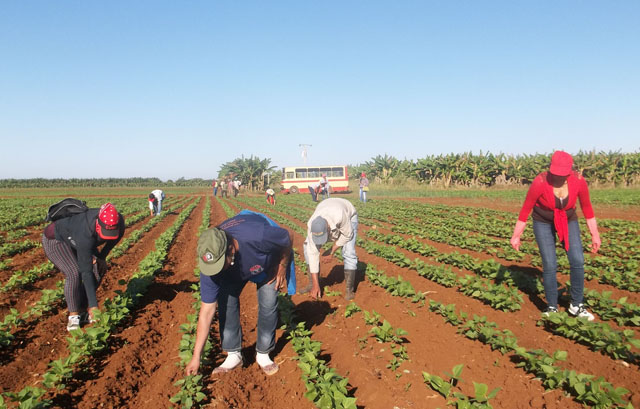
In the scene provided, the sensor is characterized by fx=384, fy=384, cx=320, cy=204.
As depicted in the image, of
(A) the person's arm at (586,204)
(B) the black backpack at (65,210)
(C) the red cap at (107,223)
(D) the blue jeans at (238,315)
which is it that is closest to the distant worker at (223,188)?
(B) the black backpack at (65,210)

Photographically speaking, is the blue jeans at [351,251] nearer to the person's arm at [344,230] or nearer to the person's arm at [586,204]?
the person's arm at [344,230]

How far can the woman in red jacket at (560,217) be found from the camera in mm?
4059

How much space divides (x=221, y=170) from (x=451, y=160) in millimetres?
29836

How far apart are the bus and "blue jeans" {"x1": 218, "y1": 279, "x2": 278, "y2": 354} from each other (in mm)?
32235

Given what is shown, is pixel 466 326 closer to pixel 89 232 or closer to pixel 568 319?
pixel 568 319

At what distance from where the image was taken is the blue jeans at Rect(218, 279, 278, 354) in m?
3.44

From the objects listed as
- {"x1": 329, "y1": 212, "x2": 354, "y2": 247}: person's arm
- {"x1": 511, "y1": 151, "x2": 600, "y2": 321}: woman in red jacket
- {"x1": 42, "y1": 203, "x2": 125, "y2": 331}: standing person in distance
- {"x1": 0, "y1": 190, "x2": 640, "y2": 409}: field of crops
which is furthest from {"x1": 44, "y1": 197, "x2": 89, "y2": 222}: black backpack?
{"x1": 511, "y1": 151, "x2": 600, "y2": 321}: woman in red jacket

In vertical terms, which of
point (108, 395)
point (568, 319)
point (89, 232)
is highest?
point (89, 232)

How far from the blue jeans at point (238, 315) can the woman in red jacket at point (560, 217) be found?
2.78m

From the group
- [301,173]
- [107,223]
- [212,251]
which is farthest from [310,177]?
[212,251]

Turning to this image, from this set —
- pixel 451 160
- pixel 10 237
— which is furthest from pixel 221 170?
pixel 10 237

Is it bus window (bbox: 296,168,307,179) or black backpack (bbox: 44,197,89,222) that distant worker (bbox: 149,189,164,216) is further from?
bus window (bbox: 296,168,307,179)

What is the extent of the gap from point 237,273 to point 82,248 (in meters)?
2.19

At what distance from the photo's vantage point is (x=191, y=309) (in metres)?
5.36
